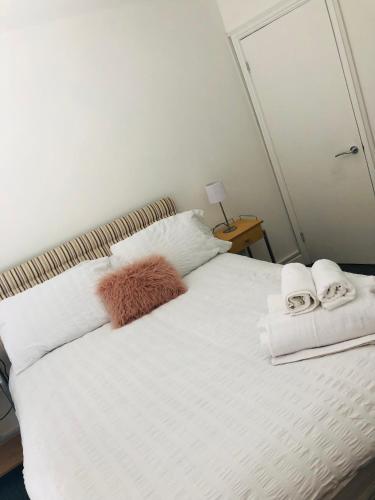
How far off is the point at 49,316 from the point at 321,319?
58.0 inches

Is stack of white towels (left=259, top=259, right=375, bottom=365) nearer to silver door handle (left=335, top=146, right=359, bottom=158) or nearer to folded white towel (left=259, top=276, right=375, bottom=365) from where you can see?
folded white towel (left=259, top=276, right=375, bottom=365)

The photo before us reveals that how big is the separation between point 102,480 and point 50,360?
100cm

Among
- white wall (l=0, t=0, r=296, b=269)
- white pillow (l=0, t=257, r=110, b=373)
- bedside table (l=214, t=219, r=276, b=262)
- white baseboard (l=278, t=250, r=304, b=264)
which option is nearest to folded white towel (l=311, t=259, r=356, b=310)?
white pillow (l=0, t=257, r=110, b=373)

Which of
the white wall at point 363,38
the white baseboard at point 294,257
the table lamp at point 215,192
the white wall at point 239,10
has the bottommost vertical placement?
the white baseboard at point 294,257

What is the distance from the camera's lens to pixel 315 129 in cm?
280

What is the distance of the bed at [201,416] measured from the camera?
1.02 meters

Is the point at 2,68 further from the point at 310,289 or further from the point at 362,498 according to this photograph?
the point at 362,498

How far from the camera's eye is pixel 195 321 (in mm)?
1854

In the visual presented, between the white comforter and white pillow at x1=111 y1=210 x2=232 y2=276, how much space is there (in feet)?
1.80

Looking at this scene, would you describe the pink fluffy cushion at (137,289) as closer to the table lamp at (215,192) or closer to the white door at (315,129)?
the table lamp at (215,192)

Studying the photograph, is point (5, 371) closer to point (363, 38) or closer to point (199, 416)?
point (199, 416)

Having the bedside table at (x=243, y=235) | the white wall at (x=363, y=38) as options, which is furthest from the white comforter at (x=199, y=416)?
the white wall at (x=363, y=38)

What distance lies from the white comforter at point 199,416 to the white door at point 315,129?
1.28 metres

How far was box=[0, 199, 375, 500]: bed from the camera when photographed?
1.02 metres
